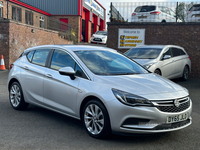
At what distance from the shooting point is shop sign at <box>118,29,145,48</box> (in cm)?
1537

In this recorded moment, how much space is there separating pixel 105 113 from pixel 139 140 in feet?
2.44

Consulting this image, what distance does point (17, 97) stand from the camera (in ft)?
21.4

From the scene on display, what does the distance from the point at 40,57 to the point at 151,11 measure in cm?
1202

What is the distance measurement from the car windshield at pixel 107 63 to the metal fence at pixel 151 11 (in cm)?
1072

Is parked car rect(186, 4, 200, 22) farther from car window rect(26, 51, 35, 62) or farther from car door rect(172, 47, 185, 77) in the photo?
car window rect(26, 51, 35, 62)

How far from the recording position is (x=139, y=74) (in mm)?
5262

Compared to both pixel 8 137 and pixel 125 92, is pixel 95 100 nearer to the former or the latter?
pixel 125 92

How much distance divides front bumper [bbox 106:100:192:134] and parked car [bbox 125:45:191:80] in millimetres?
5912

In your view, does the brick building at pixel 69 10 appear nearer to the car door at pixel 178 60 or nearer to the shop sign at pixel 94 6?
the shop sign at pixel 94 6

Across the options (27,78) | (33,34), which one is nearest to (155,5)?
(33,34)

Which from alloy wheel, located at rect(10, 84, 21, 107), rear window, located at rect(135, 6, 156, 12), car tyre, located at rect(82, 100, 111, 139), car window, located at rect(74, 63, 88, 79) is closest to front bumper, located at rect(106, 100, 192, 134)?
car tyre, located at rect(82, 100, 111, 139)

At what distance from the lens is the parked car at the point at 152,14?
53.8 ft

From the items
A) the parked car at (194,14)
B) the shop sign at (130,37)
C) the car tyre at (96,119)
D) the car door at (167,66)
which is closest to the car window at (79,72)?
the car tyre at (96,119)

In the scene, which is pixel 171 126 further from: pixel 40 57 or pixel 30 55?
pixel 30 55
